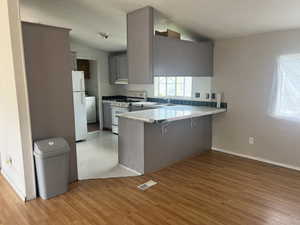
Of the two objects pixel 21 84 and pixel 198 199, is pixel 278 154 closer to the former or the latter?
pixel 198 199

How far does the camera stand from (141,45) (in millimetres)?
3332

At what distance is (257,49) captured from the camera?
3697 millimetres

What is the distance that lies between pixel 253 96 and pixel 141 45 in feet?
7.00

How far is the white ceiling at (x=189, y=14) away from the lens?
2826 mm

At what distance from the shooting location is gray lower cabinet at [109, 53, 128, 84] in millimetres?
5875

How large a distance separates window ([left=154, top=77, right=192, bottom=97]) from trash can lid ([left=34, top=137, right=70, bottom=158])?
9.60 feet

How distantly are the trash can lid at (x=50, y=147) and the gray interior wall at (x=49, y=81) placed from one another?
138 mm

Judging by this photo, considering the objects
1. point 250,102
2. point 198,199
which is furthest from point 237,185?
point 250,102

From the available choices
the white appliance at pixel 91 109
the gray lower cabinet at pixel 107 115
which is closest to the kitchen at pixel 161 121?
the gray lower cabinet at pixel 107 115

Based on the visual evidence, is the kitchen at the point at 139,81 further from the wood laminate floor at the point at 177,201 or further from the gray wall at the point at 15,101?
the gray wall at the point at 15,101

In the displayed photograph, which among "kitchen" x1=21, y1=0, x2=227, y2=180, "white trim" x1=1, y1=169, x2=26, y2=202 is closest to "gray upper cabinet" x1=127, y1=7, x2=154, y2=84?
"kitchen" x1=21, y1=0, x2=227, y2=180

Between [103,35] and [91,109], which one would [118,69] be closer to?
[103,35]

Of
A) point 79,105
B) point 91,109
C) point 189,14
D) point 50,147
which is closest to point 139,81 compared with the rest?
point 189,14

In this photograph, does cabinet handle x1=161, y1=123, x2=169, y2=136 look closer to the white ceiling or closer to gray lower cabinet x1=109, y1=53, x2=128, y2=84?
the white ceiling
